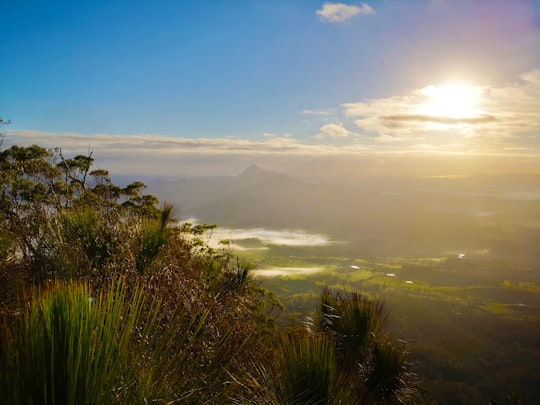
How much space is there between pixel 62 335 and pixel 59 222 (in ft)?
17.4

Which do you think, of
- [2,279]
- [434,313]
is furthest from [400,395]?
[434,313]

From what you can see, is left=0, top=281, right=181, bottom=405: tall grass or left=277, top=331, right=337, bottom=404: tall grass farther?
left=277, top=331, right=337, bottom=404: tall grass

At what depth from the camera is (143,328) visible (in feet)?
10.7

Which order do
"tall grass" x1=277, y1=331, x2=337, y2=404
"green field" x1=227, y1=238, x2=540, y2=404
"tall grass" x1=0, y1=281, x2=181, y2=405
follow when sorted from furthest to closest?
"green field" x1=227, y1=238, x2=540, y2=404
"tall grass" x1=277, y1=331, x2=337, y2=404
"tall grass" x1=0, y1=281, x2=181, y2=405

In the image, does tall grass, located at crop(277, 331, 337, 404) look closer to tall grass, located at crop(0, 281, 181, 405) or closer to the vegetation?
the vegetation

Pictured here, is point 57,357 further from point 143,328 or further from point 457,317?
point 457,317

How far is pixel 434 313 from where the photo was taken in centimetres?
11531

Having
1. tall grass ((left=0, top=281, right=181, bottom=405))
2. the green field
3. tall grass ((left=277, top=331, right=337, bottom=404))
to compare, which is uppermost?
tall grass ((left=0, top=281, right=181, bottom=405))

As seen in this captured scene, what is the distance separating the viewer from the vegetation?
1695mm

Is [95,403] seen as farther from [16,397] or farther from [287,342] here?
[287,342]

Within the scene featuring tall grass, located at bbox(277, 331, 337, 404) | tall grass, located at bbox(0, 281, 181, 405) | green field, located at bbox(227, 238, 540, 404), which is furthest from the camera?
green field, located at bbox(227, 238, 540, 404)

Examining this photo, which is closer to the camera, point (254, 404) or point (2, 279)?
point (254, 404)

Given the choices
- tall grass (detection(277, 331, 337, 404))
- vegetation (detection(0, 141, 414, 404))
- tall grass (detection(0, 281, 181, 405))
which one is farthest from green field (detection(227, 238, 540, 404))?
tall grass (detection(0, 281, 181, 405))

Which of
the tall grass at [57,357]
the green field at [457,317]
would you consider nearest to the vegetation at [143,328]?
the tall grass at [57,357]
